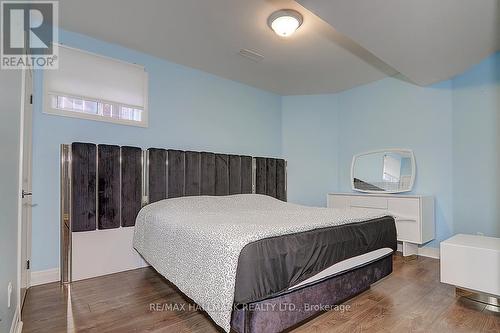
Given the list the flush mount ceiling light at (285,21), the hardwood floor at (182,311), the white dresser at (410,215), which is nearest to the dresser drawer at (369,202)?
the white dresser at (410,215)

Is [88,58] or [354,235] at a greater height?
[88,58]

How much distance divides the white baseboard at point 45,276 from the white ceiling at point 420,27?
134 inches

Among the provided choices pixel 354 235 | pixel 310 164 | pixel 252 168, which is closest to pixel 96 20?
pixel 252 168

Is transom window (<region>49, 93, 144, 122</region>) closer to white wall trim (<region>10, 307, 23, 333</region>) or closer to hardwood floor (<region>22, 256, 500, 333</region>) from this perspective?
hardwood floor (<region>22, 256, 500, 333</region>)

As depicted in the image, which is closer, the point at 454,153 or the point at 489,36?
the point at 489,36

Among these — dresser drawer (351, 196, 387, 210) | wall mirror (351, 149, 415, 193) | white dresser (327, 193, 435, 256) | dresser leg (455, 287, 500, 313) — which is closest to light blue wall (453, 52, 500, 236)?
white dresser (327, 193, 435, 256)

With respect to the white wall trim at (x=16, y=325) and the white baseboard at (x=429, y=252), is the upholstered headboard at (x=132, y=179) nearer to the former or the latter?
the white wall trim at (x=16, y=325)

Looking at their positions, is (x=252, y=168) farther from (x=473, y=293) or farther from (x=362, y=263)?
(x=473, y=293)

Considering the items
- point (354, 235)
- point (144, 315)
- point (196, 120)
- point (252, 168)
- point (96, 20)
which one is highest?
point (96, 20)

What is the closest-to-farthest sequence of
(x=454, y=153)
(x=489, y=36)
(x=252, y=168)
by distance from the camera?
1. (x=489, y=36)
2. (x=454, y=153)
3. (x=252, y=168)

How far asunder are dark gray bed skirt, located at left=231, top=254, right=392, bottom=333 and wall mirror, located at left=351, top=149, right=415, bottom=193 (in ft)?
6.66

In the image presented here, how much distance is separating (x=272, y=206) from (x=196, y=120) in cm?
164

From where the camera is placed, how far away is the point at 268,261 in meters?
1.62

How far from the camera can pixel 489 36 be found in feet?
8.55
